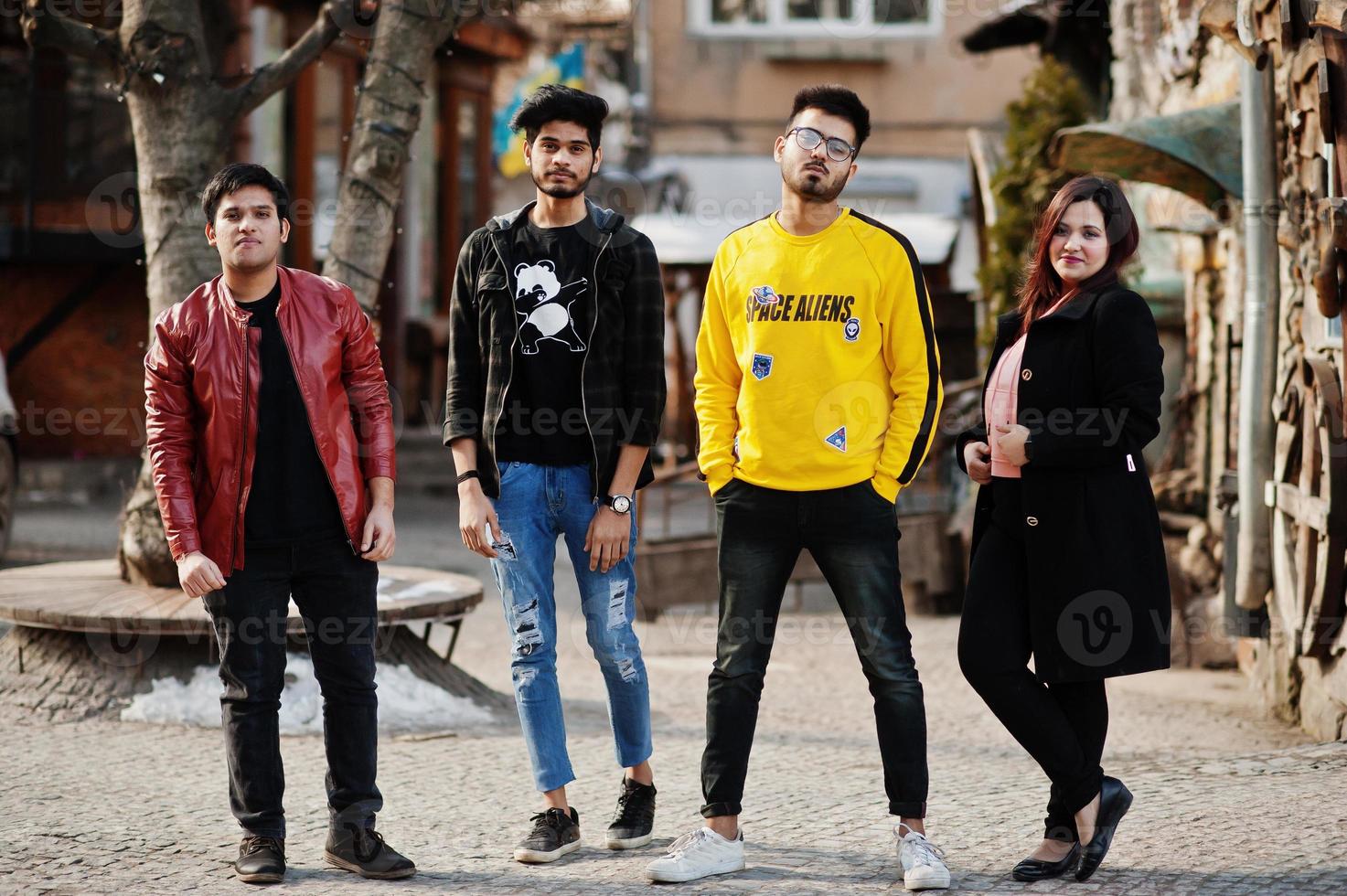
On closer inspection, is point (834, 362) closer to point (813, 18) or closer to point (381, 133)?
point (381, 133)

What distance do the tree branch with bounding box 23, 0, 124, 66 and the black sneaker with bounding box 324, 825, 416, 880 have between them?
3951mm

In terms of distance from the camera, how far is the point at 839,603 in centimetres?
397

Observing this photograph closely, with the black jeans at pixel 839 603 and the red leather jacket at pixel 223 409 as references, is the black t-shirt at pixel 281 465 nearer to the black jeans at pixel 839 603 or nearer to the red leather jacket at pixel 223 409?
the red leather jacket at pixel 223 409

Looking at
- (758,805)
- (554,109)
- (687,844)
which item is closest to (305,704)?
(758,805)

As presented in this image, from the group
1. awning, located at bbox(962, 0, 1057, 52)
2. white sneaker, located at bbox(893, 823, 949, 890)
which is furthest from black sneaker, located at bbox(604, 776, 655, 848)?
awning, located at bbox(962, 0, 1057, 52)

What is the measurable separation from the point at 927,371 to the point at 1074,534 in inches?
20.9

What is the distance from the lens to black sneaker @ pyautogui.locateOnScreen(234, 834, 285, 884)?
13.3ft

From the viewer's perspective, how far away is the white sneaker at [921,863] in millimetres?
3873

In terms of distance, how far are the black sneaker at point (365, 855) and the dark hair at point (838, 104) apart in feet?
6.92

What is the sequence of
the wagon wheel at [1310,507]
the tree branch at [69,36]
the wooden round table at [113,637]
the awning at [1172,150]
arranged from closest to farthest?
the wagon wheel at [1310,507] < the wooden round table at [113,637] < the tree branch at [69,36] < the awning at [1172,150]

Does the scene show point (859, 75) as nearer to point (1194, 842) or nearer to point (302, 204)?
point (302, 204)

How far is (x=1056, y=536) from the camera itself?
157 inches

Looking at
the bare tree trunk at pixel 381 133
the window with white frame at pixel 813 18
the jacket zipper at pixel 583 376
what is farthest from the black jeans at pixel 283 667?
the window with white frame at pixel 813 18

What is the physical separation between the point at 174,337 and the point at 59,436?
11.9 metres
